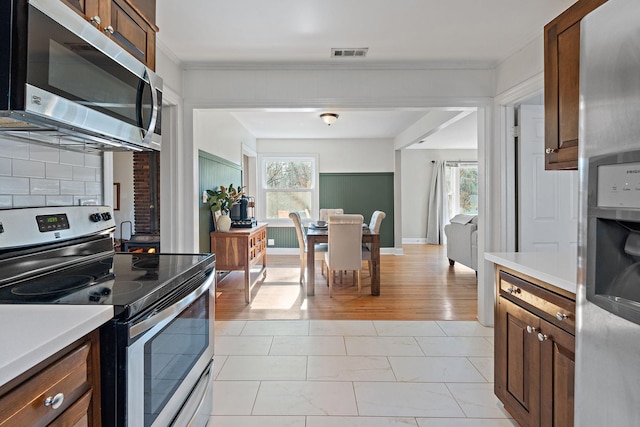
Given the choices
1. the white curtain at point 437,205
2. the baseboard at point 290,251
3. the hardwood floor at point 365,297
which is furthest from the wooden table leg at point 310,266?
the white curtain at point 437,205

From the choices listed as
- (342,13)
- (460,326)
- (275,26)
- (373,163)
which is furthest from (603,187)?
(373,163)

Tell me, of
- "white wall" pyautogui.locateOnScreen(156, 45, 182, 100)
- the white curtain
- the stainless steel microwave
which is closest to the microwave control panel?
the stainless steel microwave

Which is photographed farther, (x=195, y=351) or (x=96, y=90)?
(x=195, y=351)

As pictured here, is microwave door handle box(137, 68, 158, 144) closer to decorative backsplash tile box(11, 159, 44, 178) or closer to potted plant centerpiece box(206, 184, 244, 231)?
decorative backsplash tile box(11, 159, 44, 178)

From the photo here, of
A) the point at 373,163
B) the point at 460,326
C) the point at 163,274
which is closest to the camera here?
the point at 163,274

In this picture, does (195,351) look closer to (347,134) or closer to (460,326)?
(460,326)

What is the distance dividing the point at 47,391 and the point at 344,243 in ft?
11.4

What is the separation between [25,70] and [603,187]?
1606 mm

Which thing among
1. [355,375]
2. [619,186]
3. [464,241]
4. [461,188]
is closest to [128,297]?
[619,186]

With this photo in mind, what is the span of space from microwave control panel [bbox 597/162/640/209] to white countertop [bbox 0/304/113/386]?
1376mm

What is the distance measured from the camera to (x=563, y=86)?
1.62m

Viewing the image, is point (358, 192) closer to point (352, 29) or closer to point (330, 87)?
point (330, 87)

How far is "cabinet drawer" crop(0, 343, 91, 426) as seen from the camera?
692 mm

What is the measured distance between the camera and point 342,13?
7.55ft
